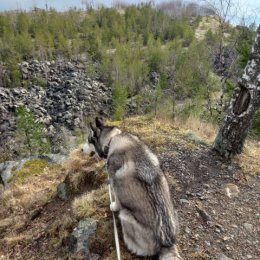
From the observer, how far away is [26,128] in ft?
106

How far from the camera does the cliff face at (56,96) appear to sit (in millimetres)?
57906

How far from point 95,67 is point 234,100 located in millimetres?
75452

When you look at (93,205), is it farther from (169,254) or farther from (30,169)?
(30,169)

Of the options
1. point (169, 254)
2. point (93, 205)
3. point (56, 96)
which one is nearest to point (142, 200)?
point (169, 254)

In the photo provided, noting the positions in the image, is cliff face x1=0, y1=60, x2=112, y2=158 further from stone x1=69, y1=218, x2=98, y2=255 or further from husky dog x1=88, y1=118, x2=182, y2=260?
husky dog x1=88, y1=118, x2=182, y2=260

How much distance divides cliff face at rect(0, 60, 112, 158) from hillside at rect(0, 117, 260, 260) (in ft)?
143

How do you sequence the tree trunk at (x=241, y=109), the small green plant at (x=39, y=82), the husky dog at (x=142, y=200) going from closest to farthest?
the husky dog at (x=142, y=200)
the tree trunk at (x=241, y=109)
the small green plant at (x=39, y=82)

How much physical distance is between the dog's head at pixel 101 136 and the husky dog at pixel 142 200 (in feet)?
1.22

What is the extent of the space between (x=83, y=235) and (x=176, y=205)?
5.41 ft

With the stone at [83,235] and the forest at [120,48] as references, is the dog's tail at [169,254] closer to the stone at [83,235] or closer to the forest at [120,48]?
the stone at [83,235]

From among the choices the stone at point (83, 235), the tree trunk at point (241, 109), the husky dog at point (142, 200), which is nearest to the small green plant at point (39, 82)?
the tree trunk at point (241, 109)

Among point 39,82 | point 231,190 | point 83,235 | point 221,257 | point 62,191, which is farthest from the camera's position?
point 39,82

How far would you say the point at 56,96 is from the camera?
2589 inches

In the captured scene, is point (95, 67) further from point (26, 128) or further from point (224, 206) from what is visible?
point (224, 206)
